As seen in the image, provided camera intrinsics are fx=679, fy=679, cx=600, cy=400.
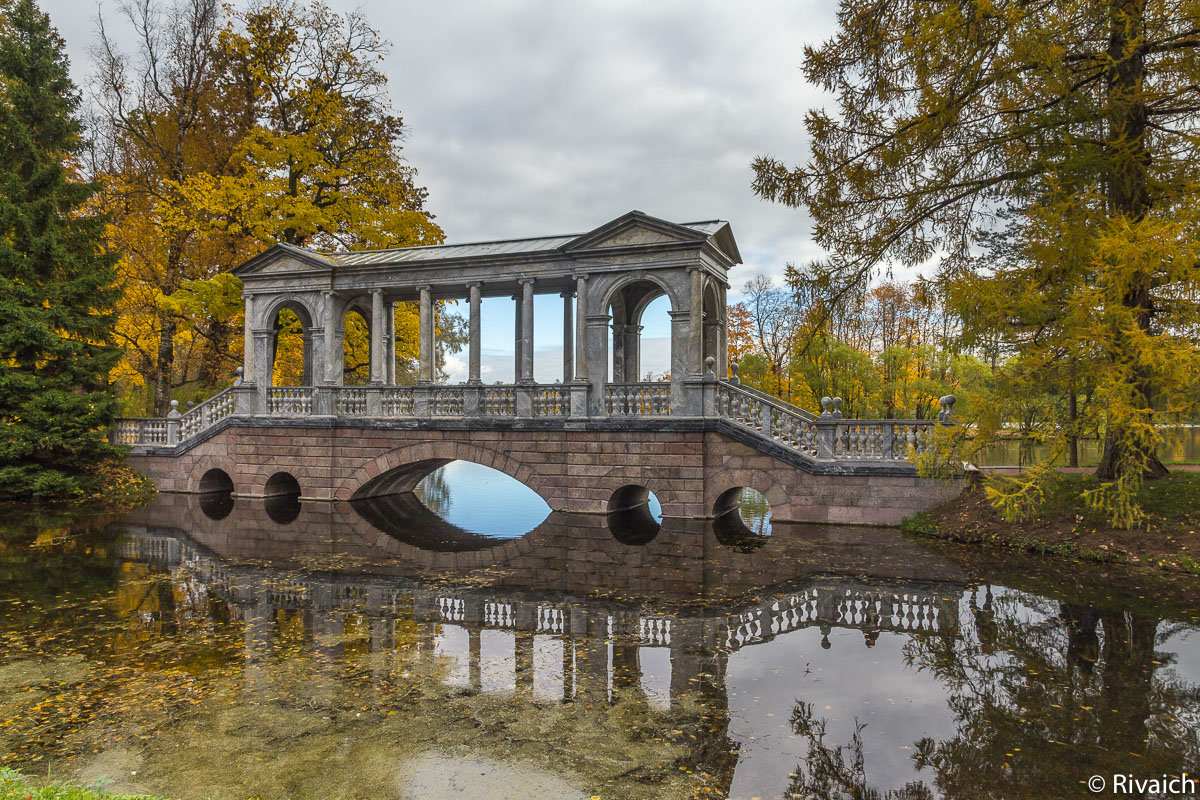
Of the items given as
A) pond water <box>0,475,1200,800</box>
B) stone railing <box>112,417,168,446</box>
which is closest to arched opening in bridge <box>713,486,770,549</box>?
pond water <box>0,475,1200,800</box>

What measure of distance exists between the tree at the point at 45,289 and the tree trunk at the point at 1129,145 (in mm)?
22040

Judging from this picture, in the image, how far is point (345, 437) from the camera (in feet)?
56.7

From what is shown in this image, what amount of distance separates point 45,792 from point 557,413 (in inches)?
483

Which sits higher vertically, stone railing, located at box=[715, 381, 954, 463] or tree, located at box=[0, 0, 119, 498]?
tree, located at box=[0, 0, 119, 498]

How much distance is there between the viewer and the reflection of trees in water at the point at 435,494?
59.4ft

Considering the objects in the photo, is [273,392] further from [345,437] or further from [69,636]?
[69,636]

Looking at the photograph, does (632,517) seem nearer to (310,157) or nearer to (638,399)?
(638,399)

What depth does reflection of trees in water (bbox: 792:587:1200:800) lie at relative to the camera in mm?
4285

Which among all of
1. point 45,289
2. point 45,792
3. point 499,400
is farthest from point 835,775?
point 45,289

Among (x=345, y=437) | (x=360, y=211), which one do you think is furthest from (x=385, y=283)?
(x=360, y=211)

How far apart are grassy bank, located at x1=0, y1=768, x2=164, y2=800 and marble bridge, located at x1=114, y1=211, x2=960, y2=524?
1142cm

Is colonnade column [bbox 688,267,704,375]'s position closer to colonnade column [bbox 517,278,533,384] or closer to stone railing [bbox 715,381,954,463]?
stone railing [bbox 715,381,954,463]

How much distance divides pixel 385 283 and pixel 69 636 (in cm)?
1175

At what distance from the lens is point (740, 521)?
14930 mm
